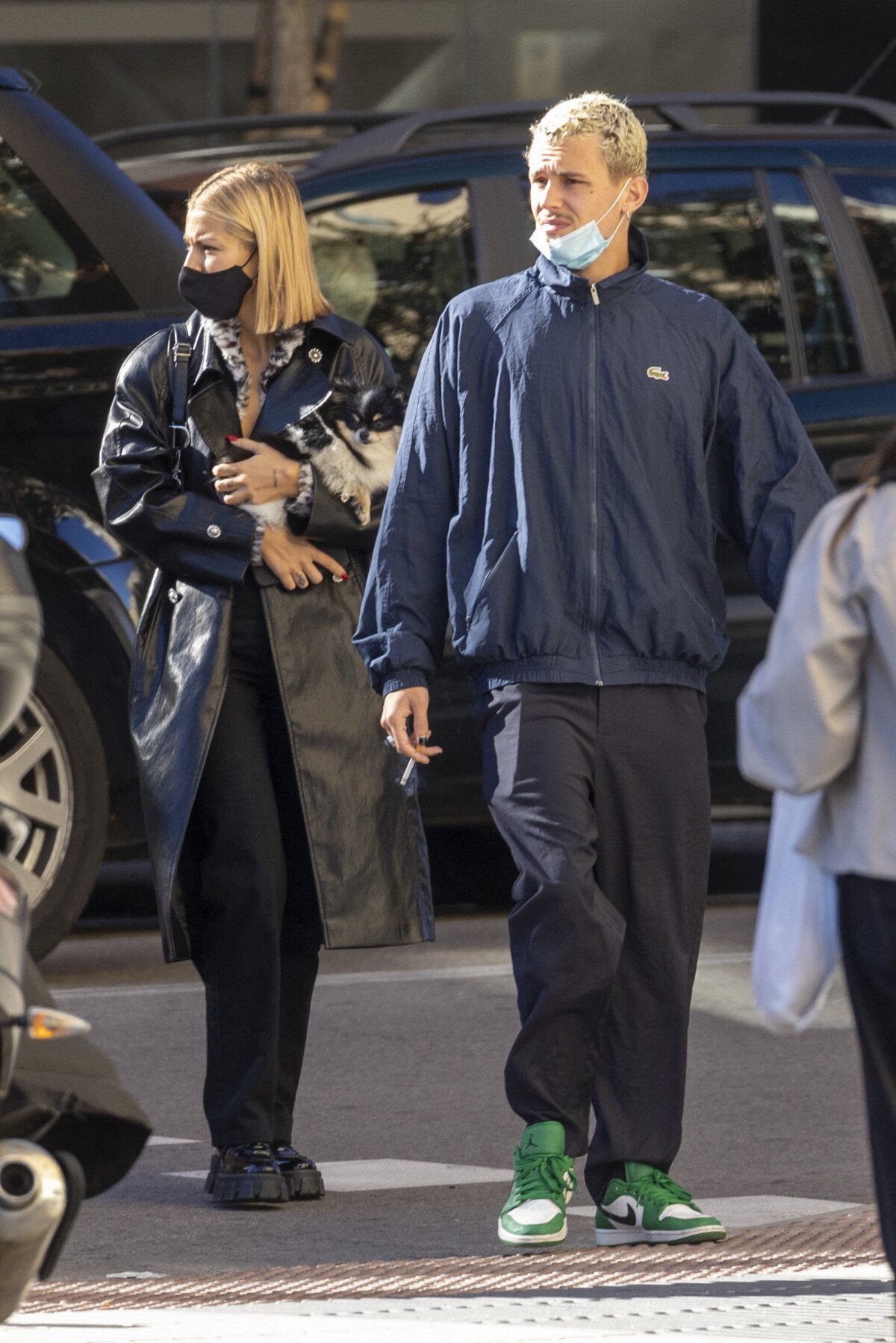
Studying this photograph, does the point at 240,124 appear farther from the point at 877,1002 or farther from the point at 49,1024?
the point at 877,1002

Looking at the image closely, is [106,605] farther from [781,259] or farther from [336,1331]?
[336,1331]

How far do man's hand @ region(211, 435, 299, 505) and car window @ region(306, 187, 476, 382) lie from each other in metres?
2.21

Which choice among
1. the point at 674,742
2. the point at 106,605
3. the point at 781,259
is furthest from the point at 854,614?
the point at 781,259

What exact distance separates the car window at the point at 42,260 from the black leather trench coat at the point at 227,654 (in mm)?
1641

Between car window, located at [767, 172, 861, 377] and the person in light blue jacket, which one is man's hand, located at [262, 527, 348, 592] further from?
car window, located at [767, 172, 861, 377]

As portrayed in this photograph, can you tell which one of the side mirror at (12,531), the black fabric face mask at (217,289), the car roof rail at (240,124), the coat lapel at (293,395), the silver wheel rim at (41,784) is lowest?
the silver wheel rim at (41,784)

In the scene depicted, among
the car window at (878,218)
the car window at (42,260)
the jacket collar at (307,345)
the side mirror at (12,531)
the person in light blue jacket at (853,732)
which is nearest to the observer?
the person in light blue jacket at (853,732)

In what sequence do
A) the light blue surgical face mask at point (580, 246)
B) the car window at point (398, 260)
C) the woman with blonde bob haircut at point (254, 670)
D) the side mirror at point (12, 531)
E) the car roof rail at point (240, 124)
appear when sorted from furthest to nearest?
the car roof rail at point (240, 124) → the car window at point (398, 260) → the woman with blonde bob haircut at point (254, 670) → the light blue surgical face mask at point (580, 246) → the side mirror at point (12, 531)

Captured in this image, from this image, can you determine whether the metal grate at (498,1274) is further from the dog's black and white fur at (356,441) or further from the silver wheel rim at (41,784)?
the silver wheel rim at (41,784)

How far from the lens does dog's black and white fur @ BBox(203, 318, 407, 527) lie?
5.01 m

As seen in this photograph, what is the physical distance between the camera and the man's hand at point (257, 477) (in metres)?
4.98

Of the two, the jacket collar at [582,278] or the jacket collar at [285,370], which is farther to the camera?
the jacket collar at [285,370]

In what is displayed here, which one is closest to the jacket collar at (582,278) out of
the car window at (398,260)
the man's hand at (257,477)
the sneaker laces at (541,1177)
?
the man's hand at (257,477)

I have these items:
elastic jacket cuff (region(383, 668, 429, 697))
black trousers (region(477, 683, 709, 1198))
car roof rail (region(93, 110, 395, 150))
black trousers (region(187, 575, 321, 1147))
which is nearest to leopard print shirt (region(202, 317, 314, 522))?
black trousers (region(187, 575, 321, 1147))
